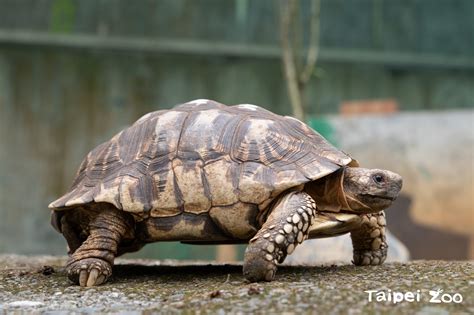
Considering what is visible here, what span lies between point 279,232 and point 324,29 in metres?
6.89

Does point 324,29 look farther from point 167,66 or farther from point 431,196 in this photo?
point 431,196

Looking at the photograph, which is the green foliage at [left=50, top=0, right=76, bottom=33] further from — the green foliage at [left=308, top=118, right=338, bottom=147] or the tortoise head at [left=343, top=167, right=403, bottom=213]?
the tortoise head at [left=343, top=167, right=403, bottom=213]

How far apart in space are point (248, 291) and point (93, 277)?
3.26ft

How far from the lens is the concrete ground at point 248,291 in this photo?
2.64 meters

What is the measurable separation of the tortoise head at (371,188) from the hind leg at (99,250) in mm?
1135

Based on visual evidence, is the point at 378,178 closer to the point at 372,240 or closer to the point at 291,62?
the point at 372,240

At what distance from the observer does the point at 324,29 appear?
9.77m

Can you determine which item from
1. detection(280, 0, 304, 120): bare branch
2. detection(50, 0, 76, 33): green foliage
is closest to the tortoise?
detection(280, 0, 304, 120): bare branch

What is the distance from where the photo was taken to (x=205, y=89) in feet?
30.7

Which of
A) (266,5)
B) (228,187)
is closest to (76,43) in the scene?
(266,5)

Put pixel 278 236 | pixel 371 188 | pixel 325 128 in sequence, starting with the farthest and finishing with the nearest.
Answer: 1. pixel 325 128
2. pixel 371 188
3. pixel 278 236

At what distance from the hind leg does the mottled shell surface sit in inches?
4.7

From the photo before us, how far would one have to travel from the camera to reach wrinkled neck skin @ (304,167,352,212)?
12.2 ft

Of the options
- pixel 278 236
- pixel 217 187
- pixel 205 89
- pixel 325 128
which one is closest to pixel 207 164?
pixel 217 187
